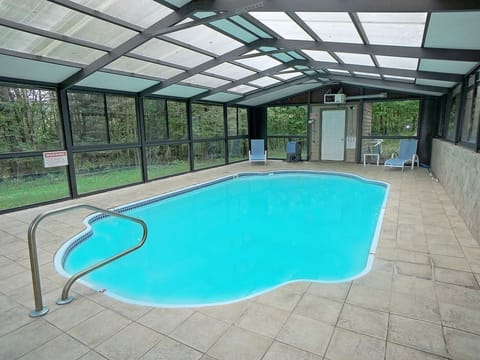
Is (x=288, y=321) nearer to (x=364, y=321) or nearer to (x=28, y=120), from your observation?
(x=364, y=321)

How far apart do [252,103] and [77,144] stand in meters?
7.21

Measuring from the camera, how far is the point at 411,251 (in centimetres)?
329

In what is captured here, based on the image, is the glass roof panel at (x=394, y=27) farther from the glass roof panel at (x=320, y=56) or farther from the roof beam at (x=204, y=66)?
the roof beam at (x=204, y=66)

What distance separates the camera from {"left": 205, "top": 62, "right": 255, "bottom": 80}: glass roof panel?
22.4 ft

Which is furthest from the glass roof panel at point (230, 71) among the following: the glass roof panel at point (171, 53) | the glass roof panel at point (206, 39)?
the glass roof panel at point (206, 39)

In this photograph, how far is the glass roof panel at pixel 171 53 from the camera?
4.96 metres

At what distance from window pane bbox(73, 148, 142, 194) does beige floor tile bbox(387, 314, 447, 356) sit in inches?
248

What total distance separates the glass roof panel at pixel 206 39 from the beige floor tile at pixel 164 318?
4112 mm

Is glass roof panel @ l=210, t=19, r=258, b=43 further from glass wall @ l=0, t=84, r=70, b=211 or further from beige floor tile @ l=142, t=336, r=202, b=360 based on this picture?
beige floor tile @ l=142, t=336, r=202, b=360

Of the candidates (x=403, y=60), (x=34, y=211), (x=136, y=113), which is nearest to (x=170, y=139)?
(x=136, y=113)

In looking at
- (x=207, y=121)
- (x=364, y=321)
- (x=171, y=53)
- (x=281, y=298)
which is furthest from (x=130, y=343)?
(x=207, y=121)

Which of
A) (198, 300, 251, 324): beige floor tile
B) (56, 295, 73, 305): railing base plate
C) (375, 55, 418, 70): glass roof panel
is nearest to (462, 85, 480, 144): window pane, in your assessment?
(375, 55, 418, 70): glass roof panel

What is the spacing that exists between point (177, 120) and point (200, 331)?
7.62 meters

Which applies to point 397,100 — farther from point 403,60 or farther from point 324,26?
point 324,26
